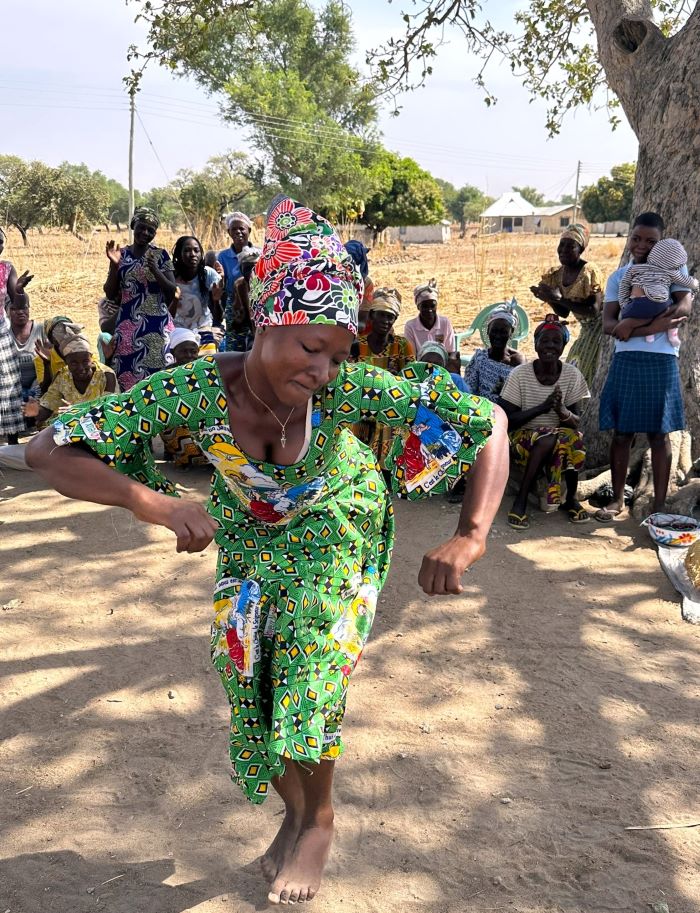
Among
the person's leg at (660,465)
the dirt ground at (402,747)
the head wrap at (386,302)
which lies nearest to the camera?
the dirt ground at (402,747)

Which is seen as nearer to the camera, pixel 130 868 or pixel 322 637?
pixel 322 637

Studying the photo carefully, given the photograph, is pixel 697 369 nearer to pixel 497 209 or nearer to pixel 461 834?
pixel 461 834

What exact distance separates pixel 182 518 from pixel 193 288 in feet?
18.0

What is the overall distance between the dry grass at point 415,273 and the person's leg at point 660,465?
8039mm

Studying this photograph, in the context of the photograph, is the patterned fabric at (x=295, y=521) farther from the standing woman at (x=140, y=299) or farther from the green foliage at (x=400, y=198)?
the green foliage at (x=400, y=198)

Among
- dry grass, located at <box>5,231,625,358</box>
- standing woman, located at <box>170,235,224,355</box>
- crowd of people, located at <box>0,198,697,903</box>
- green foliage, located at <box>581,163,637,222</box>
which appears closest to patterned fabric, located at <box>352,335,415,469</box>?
standing woman, located at <box>170,235,224,355</box>

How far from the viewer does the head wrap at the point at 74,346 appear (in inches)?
246

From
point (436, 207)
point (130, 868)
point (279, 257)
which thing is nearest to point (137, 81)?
point (279, 257)

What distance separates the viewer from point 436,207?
38375mm

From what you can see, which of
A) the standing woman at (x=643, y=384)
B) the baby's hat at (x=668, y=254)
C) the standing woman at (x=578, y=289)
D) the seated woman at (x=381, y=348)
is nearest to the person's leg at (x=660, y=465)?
the standing woman at (x=643, y=384)

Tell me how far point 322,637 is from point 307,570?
7.1 inches

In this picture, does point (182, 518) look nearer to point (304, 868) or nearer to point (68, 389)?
point (304, 868)

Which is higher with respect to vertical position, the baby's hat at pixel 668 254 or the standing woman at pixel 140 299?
the baby's hat at pixel 668 254

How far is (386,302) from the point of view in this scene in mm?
6051
